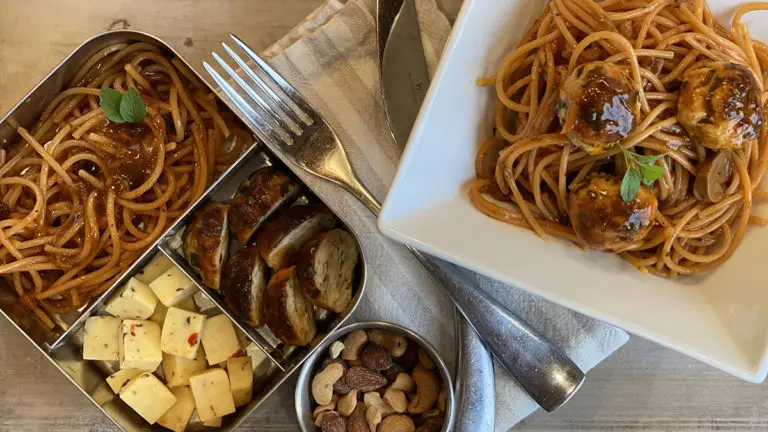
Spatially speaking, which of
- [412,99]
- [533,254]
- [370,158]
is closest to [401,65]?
[412,99]

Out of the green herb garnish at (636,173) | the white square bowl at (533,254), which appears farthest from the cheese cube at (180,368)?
the green herb garnish at (636,173)

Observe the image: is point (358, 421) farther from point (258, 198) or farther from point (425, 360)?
point (258, 198)

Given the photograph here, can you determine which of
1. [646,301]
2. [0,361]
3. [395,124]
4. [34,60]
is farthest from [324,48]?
[0,361]

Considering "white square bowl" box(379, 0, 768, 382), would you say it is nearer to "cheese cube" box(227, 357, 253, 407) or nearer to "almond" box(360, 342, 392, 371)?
"almond" box(360, 342, 392, 371)

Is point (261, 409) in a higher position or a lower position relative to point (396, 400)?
higher

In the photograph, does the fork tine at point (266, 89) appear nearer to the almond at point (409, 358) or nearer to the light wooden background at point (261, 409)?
the light wooden background at point (261, 409)

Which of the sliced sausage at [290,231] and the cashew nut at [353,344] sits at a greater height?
the sliced sausage at [290,231]

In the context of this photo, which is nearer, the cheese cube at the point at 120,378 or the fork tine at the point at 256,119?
the fork tine at the point at 256,119
